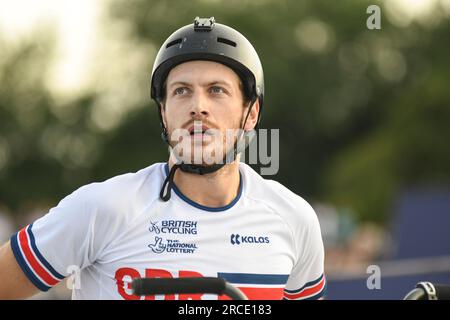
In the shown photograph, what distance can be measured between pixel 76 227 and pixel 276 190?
1249 mm

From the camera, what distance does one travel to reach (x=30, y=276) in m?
4.78

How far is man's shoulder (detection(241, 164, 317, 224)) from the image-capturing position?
211 inches

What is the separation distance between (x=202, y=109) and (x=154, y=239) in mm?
718

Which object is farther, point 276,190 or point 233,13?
point 233,13

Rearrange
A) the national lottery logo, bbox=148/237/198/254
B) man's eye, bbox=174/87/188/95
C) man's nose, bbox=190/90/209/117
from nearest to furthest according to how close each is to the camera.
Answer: the national lottery logo, bbox=148/237/198/254
man's nose, bbox=190/90/209/117
man's eye, bbox=174/87/188/95

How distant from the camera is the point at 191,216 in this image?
16.7 feet

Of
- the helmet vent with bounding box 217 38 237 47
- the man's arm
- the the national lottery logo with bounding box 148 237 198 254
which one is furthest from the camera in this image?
the helmet vent with bounding box 217 38 237 47

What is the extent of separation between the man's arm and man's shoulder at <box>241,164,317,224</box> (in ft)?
4.33

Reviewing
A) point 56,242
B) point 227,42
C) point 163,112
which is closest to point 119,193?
point 56,242

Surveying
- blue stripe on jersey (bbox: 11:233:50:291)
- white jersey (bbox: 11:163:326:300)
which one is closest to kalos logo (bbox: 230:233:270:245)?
white jersey (bbox: 11:163:326:300)

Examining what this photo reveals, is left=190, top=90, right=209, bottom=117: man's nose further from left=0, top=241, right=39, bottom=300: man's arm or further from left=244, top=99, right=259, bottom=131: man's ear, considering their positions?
left=0, top=241, right=39, bottom=300: man's arm

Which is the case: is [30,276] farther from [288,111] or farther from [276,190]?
[288,111]
